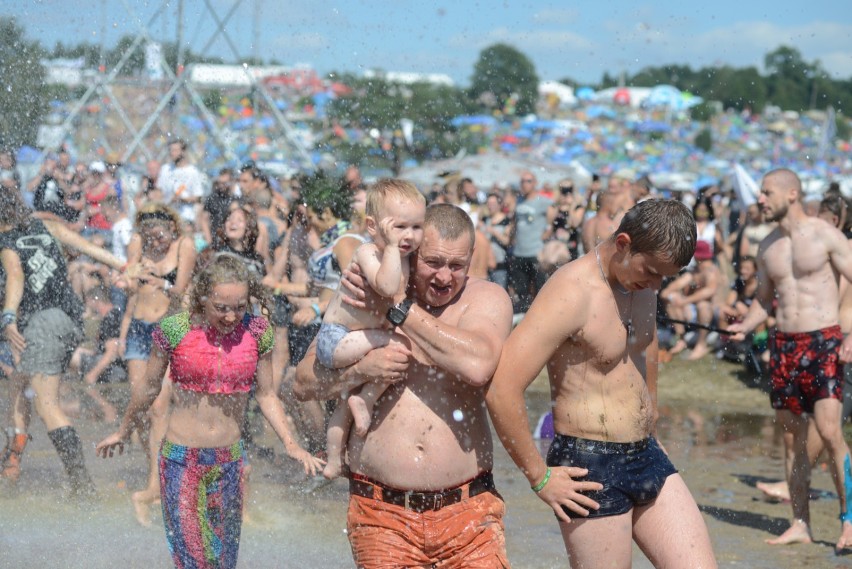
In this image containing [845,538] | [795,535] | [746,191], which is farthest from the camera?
[746,191]

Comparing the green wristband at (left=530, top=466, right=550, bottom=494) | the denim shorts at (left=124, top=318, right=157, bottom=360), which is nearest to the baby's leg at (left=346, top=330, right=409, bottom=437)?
the green wristband at (left=530, top=466, right=550, bottom=494)

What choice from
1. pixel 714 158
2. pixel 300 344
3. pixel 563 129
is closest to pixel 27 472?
pixel 300 344

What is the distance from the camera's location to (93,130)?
63.0 ft

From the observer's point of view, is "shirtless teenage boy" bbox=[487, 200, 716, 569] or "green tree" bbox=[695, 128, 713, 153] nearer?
"shirtless teenage boy" bbox=[487, 200, 716, 569]

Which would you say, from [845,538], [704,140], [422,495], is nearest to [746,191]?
[845,538]

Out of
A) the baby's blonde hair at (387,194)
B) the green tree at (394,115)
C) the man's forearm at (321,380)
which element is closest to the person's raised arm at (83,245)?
the man's forearm at (321,380)

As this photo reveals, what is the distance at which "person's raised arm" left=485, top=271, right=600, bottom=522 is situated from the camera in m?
3.28

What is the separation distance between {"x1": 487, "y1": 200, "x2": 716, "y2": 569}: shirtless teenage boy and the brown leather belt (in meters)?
0.16

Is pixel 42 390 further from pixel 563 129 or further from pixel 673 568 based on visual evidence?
pixel 563 129

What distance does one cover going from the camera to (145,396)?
14.3 feet

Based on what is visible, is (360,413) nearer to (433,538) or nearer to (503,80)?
(433,538)

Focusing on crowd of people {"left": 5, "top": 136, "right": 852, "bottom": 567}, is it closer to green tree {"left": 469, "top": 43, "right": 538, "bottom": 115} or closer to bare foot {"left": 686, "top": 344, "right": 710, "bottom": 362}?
bare foot {"left": 686, "top": 344, "right": 710, "bottom": 362}

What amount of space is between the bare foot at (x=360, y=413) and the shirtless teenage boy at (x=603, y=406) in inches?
14.8

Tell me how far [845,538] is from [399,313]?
3.87 meters
